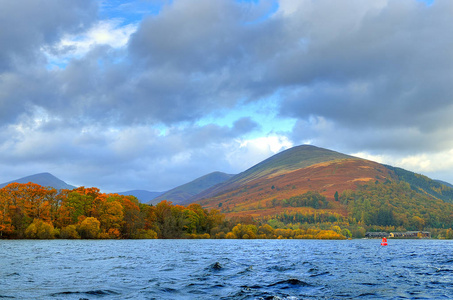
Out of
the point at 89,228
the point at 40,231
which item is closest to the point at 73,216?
the point at 89,228

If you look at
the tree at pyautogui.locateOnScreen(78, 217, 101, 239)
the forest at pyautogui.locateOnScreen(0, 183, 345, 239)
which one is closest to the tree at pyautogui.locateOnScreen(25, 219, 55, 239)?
the forest at pyautogui.locateOnScreen(0, 183, 345, 239)

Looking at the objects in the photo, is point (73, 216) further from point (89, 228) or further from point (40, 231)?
point (40, 231)

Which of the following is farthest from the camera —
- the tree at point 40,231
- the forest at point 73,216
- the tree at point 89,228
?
the tree at point 89,228

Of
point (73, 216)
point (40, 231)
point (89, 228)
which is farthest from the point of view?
point (73, 216)

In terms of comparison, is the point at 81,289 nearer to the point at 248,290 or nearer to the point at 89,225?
the point at 248,290

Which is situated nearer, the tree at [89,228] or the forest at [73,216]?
the forest at [73,216]

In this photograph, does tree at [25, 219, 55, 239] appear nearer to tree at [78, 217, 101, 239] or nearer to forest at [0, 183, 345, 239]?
forest at [0, 183, 345, 239]

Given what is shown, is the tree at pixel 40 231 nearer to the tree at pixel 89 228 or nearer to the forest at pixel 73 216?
the forest at pixel 73 216

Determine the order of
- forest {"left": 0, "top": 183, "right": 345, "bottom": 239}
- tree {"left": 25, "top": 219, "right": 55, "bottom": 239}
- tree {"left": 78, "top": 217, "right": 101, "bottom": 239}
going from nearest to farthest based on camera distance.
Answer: tree {"left": 25, "top": 219, "right": 55, "bottom": 239}
forest {"left": 0, "top": 183, "right": 345, "bottom": 239}
tree {"left": 78, "top": 217, "right": 101, "bottom": 239}

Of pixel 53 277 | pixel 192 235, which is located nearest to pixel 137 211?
pixel 192 235

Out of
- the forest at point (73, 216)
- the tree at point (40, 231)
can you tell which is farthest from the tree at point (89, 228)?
the tree at point (40, 231)

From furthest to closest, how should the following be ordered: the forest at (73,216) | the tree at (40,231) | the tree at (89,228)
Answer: the tree at (89,228)
the forest at (73,216)
the tree at (40,231)

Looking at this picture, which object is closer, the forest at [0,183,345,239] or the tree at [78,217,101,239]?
the forest at [0,183,345,239]

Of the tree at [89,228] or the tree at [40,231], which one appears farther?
the tree at [89,228]
